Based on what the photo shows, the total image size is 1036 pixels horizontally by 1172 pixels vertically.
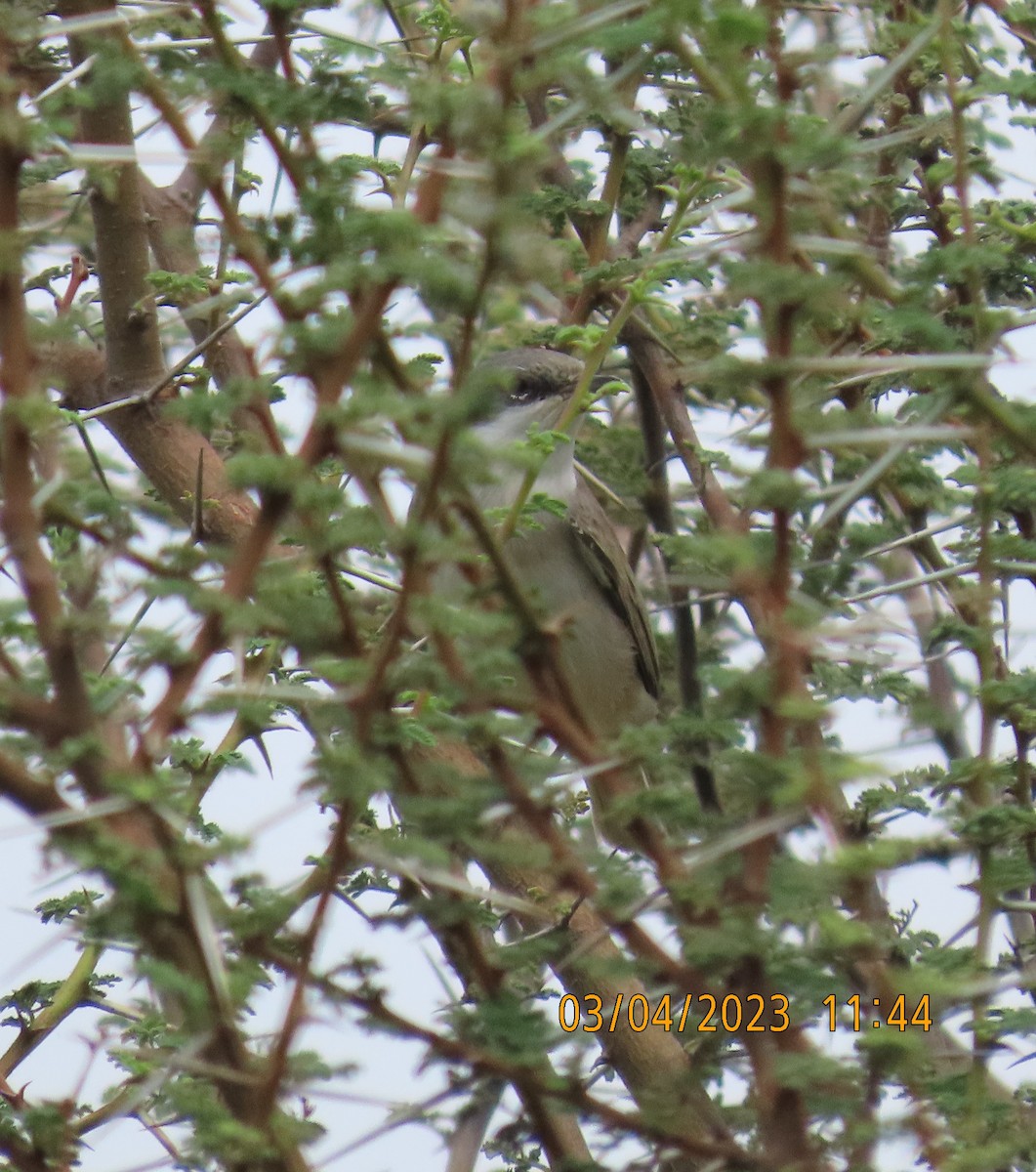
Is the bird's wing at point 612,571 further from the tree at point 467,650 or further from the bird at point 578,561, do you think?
the tree at point 467,650

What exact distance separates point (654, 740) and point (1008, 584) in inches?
62.8

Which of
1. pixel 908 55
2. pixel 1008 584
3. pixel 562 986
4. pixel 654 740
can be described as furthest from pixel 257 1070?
pixel 1008 584

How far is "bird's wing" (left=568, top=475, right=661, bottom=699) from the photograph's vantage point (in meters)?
4.91

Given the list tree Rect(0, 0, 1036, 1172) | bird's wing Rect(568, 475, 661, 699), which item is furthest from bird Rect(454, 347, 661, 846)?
tree Rect(0, 0, 1036, 1172)

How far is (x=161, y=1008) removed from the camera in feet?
8.23

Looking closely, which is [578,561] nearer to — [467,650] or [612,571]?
[612,571]
